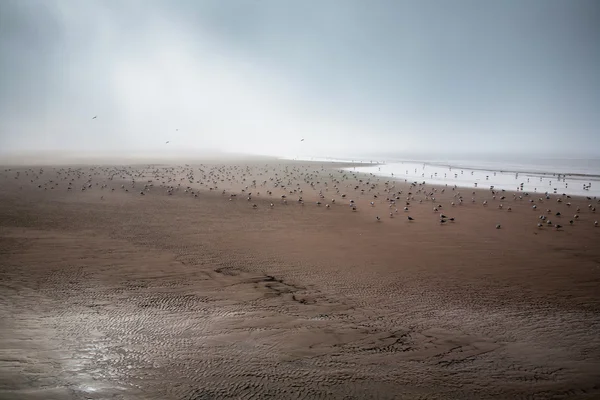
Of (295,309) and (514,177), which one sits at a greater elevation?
(514,177)

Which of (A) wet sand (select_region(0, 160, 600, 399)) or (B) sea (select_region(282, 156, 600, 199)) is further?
(B) sea (select_region(282, 156, 600, 199))

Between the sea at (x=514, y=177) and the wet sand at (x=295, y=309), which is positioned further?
the sea at (x=514, y=177)

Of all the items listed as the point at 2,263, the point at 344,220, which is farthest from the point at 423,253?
the point at 2,263

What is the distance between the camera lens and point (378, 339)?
7.19 m

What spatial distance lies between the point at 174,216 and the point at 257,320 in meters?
13.4

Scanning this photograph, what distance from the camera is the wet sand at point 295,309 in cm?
593

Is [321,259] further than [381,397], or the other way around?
[321,259]

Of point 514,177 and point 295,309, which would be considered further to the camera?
point 514,177

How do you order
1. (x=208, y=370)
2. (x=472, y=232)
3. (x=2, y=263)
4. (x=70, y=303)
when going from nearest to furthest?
(x=208, y=370) → (x=70, y=303) → (x=2, y=263) → (x=472, y=232)

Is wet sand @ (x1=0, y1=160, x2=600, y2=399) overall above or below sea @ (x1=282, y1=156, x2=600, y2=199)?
below

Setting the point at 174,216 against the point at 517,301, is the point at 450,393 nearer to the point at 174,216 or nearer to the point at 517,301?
the point at 517,301

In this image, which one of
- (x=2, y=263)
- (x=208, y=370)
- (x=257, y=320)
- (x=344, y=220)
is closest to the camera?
(x=208, y=370)

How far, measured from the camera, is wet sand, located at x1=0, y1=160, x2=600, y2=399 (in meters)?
5.93

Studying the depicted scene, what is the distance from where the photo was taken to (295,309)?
8508mm
